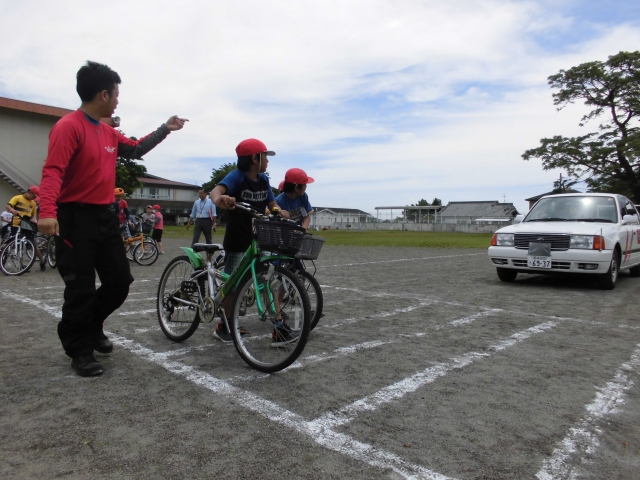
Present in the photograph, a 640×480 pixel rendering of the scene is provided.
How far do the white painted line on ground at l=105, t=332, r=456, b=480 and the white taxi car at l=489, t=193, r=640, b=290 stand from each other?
603 centimetres

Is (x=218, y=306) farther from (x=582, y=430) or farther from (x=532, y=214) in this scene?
(x=532, y=214)

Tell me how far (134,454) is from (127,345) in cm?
202

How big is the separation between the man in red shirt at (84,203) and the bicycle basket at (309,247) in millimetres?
1357

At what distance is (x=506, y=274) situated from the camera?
8.40m

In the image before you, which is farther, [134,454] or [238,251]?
[238,251]

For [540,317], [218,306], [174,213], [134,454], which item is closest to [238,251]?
[218,306]

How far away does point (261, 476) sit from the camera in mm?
2053

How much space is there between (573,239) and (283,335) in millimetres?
5698

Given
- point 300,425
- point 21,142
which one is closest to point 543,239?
point 300,425

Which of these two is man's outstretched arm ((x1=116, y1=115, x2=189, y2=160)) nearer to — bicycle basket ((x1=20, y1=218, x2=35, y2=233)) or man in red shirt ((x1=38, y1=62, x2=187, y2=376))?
man in red shirt ((x1=38, y1=62, x2=187, y2=376))

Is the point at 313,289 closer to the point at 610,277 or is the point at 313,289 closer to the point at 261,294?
the point at 261,294

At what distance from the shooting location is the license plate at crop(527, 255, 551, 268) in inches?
297

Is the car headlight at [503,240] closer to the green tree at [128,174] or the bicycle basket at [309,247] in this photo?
the bicycle basket at [309,247]

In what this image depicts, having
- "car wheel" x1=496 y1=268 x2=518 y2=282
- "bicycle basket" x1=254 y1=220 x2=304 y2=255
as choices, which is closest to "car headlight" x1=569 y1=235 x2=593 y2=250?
"car wheel" x1=496 y1=268 x2=518 y2=282
